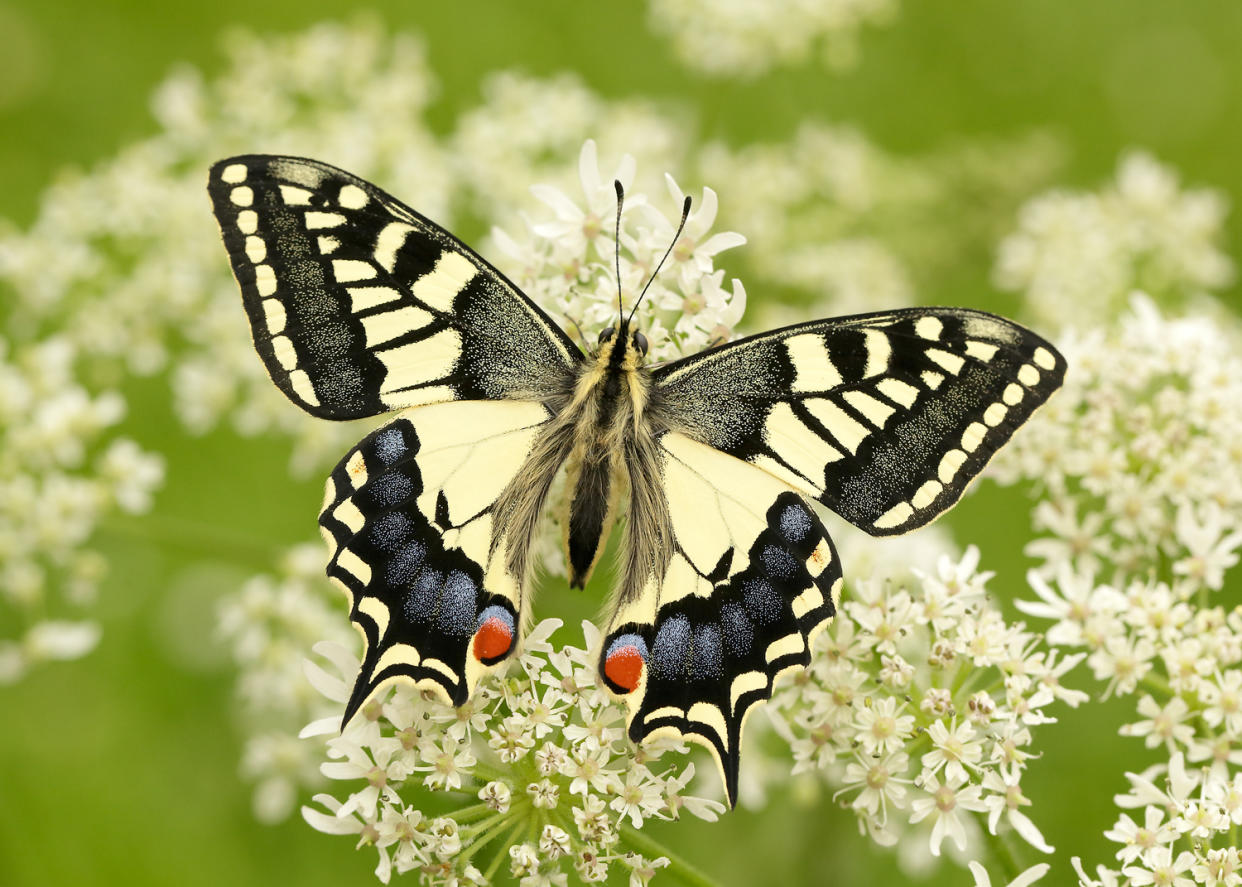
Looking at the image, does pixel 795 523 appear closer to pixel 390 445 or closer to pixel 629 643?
pixel 629 643

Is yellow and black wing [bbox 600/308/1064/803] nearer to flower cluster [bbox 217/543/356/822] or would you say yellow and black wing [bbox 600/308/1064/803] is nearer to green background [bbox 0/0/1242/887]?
green background [bbox 0/0/1242/887]

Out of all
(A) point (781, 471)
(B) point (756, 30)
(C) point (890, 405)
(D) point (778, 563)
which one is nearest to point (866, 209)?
(B) point (756, 30)

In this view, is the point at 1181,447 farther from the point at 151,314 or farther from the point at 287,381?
the point at 151,314

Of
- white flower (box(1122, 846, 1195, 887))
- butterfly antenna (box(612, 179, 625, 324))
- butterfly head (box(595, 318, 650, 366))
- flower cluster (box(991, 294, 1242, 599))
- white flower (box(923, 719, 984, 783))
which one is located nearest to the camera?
white flower (box(1122, 846, 1195, 887))

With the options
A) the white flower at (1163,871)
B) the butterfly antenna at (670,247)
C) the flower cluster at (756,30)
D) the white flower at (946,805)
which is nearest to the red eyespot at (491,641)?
the butterfly antenna at (670,247)

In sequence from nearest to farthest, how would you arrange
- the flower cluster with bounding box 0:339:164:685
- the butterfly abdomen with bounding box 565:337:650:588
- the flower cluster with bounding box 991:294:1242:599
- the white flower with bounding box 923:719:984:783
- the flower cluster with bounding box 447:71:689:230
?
the white flower with bounding box 923:719:984:783
the butterfly abdomen with bounding box 565:337:650:588
the flower cluster with bounding box 991:294:1242:599
the flower cluster with bounding box 0:339:164:685
the flower cluster with bounding box 447:71:689:230

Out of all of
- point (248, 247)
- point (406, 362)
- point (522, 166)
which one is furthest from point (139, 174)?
point (406, 362)

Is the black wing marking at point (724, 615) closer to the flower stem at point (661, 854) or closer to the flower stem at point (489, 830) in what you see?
the flower stem at point (661, 854)

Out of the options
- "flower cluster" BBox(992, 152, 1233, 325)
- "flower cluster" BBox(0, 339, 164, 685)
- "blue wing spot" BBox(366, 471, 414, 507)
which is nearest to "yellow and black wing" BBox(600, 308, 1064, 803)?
"blue wing spot" BBox(366, 471, 414, 507)
